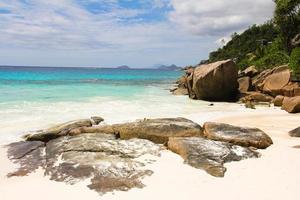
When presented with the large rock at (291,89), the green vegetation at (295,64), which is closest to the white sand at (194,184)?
the large rock at (291,89)

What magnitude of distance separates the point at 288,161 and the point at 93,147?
4632 mm

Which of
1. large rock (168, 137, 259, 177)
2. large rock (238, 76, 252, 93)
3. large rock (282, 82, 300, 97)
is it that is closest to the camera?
large rock (168, 137, 259, 177)

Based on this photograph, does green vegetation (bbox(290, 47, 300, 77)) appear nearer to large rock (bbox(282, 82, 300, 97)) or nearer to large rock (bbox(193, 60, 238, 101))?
large rock (bbox(282, 82, 300, 97))

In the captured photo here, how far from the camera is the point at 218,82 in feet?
74.6

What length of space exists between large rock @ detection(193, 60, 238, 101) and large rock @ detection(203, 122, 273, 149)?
40.1 feet

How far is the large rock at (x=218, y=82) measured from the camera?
22547mm

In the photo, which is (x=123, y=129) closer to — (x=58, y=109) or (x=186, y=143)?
(x=186, y=143)

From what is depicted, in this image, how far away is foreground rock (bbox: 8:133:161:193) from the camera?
711 cm

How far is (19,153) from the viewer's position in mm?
9289

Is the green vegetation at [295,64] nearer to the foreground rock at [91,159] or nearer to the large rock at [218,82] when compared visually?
the large rock at [218,82]

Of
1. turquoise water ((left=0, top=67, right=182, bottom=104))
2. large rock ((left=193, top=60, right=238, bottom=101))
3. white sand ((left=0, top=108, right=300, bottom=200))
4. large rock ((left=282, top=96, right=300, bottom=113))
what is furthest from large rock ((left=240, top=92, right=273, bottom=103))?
white sand ((left=0, top=108, right=300, bottom=200))

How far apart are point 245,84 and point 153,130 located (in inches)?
613

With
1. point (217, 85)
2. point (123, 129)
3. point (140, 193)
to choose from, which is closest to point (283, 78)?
point (217, 85)

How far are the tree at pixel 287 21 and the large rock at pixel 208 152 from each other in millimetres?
23127
